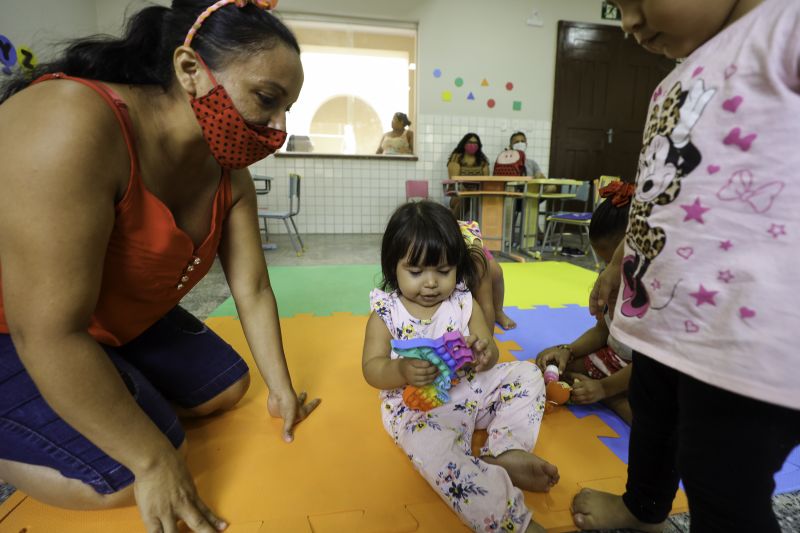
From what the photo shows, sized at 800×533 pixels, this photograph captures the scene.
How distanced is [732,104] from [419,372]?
73 cm

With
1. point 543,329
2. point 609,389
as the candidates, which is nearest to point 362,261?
point 543,329

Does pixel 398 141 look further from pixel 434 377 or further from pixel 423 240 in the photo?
pixel 434 377

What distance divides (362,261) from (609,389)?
2.63 metres

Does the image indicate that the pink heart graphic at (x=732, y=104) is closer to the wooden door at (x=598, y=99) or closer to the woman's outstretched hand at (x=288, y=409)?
the woman's outstretched hand at (x=288, y=409)

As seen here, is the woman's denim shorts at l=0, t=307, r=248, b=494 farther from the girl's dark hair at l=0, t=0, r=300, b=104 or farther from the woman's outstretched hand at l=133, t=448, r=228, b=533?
the girl's dark hair at l=0, t=0, r=300, b=104

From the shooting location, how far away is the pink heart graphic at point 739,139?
18.9 inches

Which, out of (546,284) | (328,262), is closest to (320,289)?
(328,262)

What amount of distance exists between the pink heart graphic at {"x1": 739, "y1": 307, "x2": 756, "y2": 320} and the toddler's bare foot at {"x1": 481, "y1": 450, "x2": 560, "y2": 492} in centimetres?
57

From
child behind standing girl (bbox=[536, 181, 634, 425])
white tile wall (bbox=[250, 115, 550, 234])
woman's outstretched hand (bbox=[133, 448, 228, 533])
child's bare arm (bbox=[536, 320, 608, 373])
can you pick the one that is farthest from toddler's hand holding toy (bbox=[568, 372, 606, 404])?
white tile wall (bbox=[250, 115, 550, 234])

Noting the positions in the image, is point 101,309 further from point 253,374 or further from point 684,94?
point 684,94

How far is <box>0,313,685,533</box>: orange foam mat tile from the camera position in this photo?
0.81 meters

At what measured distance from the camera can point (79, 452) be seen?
79 centimetres

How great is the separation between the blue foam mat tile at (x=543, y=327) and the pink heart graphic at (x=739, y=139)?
1.19 meters

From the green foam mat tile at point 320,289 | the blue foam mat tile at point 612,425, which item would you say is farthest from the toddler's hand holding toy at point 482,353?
the green foam mat tile at point 320,289
